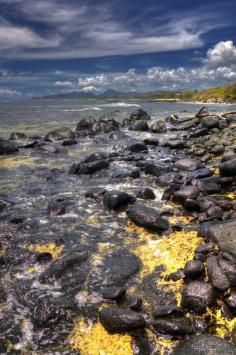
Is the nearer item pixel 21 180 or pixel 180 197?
pixel 180 197

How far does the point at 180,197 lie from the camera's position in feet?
51.6

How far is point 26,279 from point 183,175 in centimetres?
1218

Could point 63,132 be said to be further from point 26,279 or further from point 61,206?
point 26,279

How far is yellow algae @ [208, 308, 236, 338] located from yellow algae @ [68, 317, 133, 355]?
2.05 metres

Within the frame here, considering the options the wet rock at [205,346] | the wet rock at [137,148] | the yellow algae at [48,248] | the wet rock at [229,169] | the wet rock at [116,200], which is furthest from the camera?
the wet rock at [137,148]

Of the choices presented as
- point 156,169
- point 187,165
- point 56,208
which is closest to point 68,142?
point 156,169

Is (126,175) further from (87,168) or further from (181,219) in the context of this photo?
(181,219)

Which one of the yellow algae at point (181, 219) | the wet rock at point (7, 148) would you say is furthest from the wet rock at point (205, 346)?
the wet rock at point (7, 148)

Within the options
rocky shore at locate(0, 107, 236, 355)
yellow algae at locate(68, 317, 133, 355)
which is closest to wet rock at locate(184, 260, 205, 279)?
rocky shore at locate(0, 107, 236, 355)

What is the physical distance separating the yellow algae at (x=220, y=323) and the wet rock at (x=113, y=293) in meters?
2.27

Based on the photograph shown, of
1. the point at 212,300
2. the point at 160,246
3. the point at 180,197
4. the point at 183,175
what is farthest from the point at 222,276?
the point at 183,175

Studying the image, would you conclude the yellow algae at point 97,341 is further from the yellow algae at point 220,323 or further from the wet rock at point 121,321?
the yellow algae at point 220,323

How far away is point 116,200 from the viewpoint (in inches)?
605

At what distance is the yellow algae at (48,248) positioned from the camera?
460 inches
